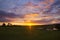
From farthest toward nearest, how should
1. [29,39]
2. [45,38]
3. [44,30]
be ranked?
[44,30], [45,38], [29,39]

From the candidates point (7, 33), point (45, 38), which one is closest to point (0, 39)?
point (7, 33)

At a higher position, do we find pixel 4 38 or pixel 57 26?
pixel 57 26

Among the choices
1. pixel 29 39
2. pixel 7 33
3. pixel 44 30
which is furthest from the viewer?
pixel 44 30

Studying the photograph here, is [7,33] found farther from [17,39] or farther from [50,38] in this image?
[50,38]

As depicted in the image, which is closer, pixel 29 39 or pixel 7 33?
pixel 29 39

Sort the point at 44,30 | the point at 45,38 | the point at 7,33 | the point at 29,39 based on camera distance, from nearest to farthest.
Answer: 1. the point at 29,39
2. the point at 45,38
3. the point at 7,33
4. the point at 44,30

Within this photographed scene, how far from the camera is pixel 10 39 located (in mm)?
13016

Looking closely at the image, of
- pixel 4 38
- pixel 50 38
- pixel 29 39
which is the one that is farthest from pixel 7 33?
pixel 50 38

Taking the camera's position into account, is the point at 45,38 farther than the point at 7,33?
No

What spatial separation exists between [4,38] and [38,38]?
2859mm

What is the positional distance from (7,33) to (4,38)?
2.02m

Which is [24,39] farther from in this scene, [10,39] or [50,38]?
[50,38]

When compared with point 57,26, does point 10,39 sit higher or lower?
lower

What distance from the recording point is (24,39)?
13102 millimetres
